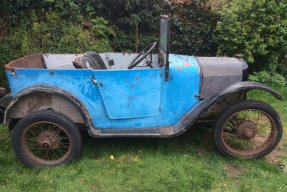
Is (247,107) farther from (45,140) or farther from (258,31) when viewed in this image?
(258,31)

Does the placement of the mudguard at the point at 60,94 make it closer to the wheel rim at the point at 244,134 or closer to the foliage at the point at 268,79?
the wheel rim at the point at 244,134

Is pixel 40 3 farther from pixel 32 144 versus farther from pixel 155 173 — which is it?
pixel 155 173

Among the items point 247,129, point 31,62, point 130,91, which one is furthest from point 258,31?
point 31,62

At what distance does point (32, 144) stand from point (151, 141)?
4.85 feet

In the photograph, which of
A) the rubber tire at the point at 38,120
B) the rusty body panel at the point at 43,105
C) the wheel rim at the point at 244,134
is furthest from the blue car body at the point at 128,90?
the wheel rim at the point at 244,134

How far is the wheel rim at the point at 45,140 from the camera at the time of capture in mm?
4273

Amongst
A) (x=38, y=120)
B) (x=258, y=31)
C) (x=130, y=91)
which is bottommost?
(x=38, y=120)

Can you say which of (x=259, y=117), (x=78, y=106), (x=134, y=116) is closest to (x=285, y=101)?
(x=259, y=117)

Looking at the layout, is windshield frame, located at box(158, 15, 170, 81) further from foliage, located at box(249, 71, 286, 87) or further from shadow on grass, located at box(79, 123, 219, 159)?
foliage, located at box(249, 71, 286, 87)

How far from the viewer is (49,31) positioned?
23.1 ft

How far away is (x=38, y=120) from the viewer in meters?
4.15

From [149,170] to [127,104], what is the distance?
2.57 feet

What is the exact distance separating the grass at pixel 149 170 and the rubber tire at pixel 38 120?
134mm

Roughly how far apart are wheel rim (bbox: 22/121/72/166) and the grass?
15 cm
